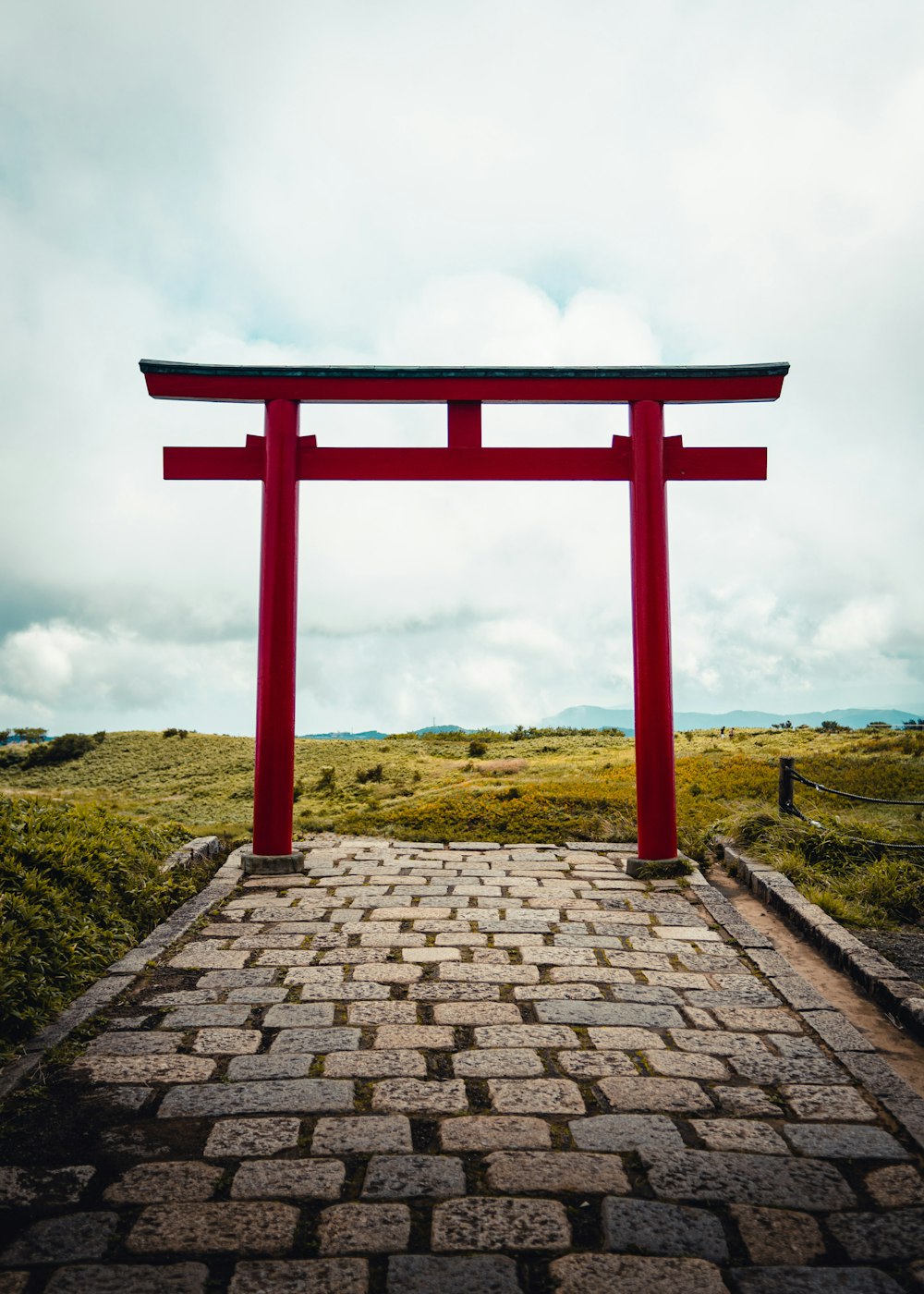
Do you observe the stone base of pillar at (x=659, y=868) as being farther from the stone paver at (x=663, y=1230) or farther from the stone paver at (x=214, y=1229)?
the stone paver at (x=214, y=1229)

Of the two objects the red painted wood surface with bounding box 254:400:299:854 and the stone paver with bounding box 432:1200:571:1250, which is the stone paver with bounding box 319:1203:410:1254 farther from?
the red painted wood surface with bounding box 254:400:299:854

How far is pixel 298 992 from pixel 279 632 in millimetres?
3758

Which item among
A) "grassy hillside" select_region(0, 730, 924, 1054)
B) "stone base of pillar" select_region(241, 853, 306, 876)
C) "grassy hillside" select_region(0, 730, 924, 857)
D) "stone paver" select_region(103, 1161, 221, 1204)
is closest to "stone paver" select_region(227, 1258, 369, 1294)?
"stone paver" select_region(103, 1161, 221, 1204)

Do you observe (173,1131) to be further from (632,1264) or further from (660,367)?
(660,367)

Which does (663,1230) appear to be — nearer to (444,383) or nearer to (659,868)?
(659,868)

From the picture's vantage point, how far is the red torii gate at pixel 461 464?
769cm

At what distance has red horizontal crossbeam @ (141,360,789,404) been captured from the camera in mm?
7855

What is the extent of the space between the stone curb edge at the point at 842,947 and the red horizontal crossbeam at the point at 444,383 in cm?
441

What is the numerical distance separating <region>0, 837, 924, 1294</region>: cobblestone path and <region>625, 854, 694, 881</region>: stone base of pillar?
1.93 m

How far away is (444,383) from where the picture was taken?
7.91 m

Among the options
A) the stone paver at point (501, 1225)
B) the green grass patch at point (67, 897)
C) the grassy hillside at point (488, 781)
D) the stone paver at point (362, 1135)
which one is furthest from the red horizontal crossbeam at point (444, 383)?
the stone paver at point (501, 1225)

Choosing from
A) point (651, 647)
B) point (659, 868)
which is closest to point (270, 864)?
point (659, 868)

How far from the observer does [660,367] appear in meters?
7.89

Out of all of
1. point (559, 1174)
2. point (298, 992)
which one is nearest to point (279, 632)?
point (298, 992)
